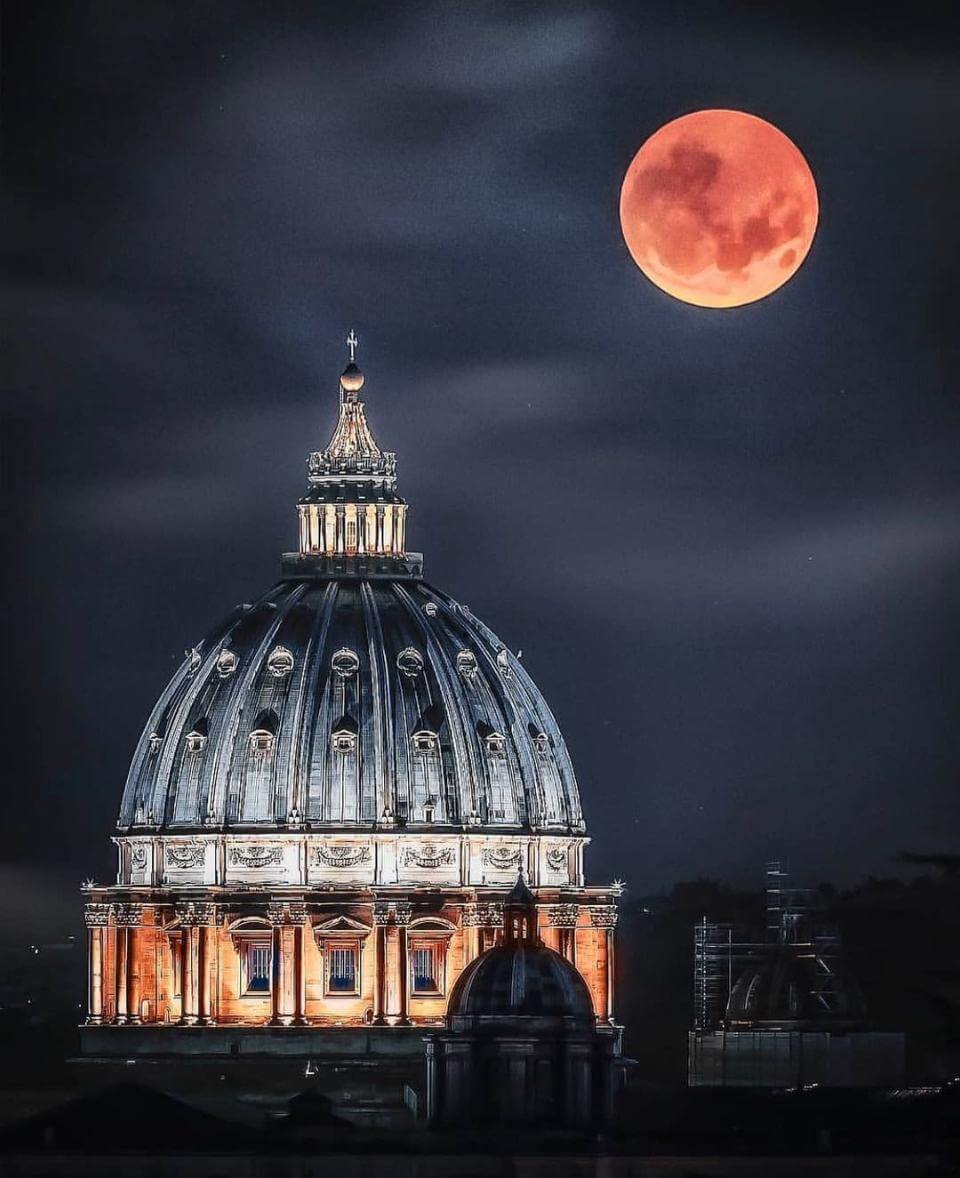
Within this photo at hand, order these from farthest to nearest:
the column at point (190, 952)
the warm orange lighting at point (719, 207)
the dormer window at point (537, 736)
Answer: the dormer window at point (537, 736), the column at point (190, 952), the warm orange lighting at point (719, 207)

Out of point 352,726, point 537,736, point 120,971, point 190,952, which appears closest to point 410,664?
point 352,726

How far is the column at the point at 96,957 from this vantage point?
88.9 m

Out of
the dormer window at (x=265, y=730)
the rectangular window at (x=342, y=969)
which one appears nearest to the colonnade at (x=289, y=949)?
the rectangular window at (x=342, y=969)

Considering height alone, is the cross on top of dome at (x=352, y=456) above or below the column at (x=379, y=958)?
above

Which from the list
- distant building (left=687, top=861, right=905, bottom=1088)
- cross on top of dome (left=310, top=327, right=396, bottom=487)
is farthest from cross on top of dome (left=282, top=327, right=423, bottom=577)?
distant building (left=687, top=861, right=905, bottom=1088)

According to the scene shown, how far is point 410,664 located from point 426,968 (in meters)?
4.47

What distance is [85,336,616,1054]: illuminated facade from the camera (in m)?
89.9

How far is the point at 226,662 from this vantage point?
90.4 meters

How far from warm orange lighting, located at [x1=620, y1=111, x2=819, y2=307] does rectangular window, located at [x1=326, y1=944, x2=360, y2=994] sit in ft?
85.9

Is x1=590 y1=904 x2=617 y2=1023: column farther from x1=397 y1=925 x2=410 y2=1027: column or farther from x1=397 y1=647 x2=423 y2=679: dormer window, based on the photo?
x1=397 y1=647 x2=423 y2=679: dormer window

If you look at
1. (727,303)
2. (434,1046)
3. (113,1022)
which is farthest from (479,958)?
(727,303)

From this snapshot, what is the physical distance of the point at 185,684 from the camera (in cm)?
9069

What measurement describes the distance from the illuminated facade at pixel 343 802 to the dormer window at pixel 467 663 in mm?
21

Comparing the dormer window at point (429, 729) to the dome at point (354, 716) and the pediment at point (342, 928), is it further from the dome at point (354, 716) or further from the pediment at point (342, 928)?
the pediment at point (342, 928)
